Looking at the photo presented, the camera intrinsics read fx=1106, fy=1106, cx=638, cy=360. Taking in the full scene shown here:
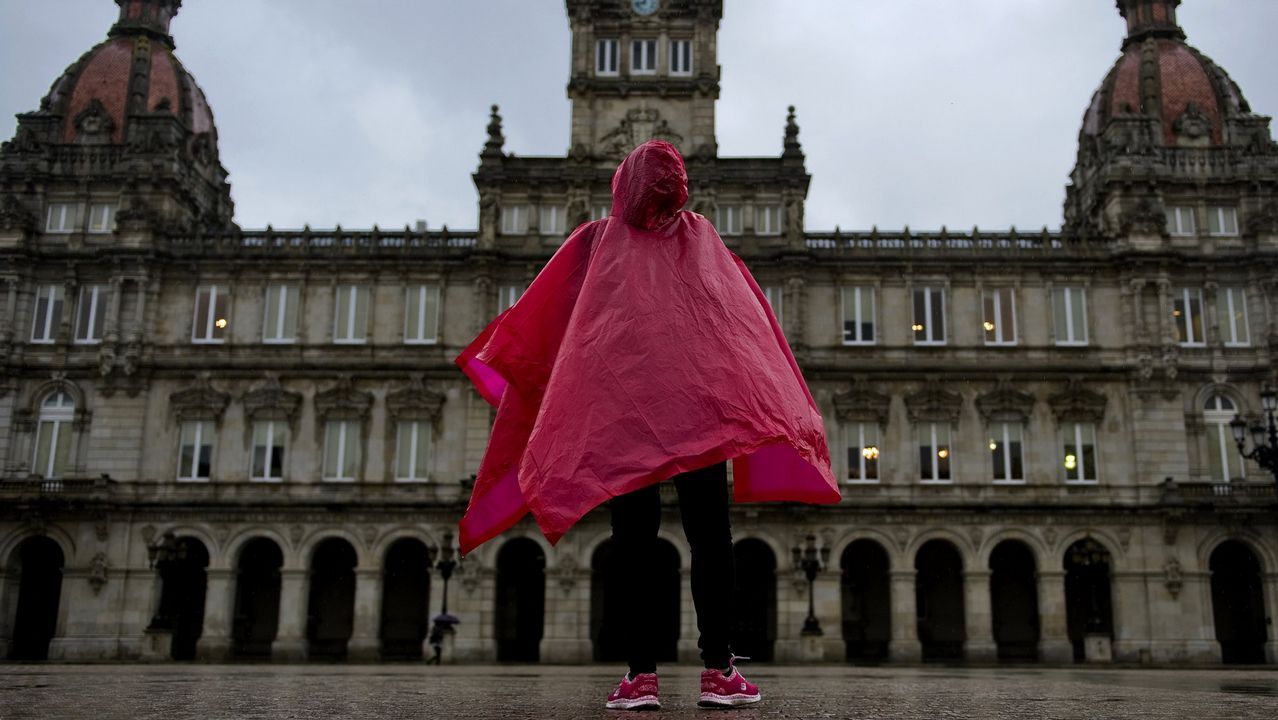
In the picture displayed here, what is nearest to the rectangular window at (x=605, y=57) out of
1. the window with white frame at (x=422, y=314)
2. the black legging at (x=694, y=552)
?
the window with white frame at (x=422, y=314)

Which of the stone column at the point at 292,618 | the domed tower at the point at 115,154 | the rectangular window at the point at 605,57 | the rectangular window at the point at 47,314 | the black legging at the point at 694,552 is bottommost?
the stone column at the point at 292,618

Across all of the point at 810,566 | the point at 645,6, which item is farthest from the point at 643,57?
the point at 810,566

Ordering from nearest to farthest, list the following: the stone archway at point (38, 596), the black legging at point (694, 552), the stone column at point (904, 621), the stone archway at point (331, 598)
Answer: the black legging at point (694, 552) < the stone column at point (904, 621) < the stone archway at point (38, 596) < the stone archway at point (331, 598)

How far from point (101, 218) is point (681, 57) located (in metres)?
22.1

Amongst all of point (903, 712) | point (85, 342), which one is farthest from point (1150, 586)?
point (85, 342)

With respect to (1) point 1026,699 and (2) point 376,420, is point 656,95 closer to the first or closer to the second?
(2) point 376,420

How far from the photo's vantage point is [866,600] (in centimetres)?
3909

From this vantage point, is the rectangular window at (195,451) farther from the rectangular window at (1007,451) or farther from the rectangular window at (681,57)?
the rectangular window at (1007,451)

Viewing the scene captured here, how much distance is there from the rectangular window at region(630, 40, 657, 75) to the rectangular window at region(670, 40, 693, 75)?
0.68m

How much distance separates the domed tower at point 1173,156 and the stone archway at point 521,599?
2347cm

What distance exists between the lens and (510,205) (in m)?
39.8

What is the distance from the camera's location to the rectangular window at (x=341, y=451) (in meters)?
37.6

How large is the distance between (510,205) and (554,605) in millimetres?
14178

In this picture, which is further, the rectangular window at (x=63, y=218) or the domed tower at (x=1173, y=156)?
the rectangular window at (x=63, y=218)
